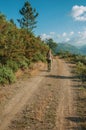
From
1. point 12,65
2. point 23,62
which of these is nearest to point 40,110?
point 12,65

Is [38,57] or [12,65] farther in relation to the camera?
[38,57]

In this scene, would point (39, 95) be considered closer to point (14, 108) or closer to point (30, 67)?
point (14, 108)

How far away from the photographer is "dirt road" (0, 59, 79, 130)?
942cm

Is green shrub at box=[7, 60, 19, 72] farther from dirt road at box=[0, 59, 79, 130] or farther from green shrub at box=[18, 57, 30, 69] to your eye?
dirt road at box=[0, 59, 79, 130]

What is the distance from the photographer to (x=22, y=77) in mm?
20078

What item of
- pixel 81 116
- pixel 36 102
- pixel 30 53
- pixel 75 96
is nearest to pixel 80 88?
pixel 75 96

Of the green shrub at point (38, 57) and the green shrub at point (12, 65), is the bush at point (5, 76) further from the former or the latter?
the green shrub at point (38, 57)

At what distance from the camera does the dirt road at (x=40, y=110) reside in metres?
9.42

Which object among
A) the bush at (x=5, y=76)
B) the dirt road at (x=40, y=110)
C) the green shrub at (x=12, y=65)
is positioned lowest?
the dirt road at (x=40, y=110)

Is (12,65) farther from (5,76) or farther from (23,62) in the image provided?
(5,76)

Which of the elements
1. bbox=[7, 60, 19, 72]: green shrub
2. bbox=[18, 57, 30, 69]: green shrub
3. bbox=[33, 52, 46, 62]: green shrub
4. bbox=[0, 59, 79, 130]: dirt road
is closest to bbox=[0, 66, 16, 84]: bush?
bbox=[0, 59, 79, 130]: dirt road

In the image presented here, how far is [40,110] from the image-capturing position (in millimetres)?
11164

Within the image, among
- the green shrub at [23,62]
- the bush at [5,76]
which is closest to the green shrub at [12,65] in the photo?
the green shrub at [23,62]

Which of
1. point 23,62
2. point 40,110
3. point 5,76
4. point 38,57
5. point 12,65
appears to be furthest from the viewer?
point 38,57
